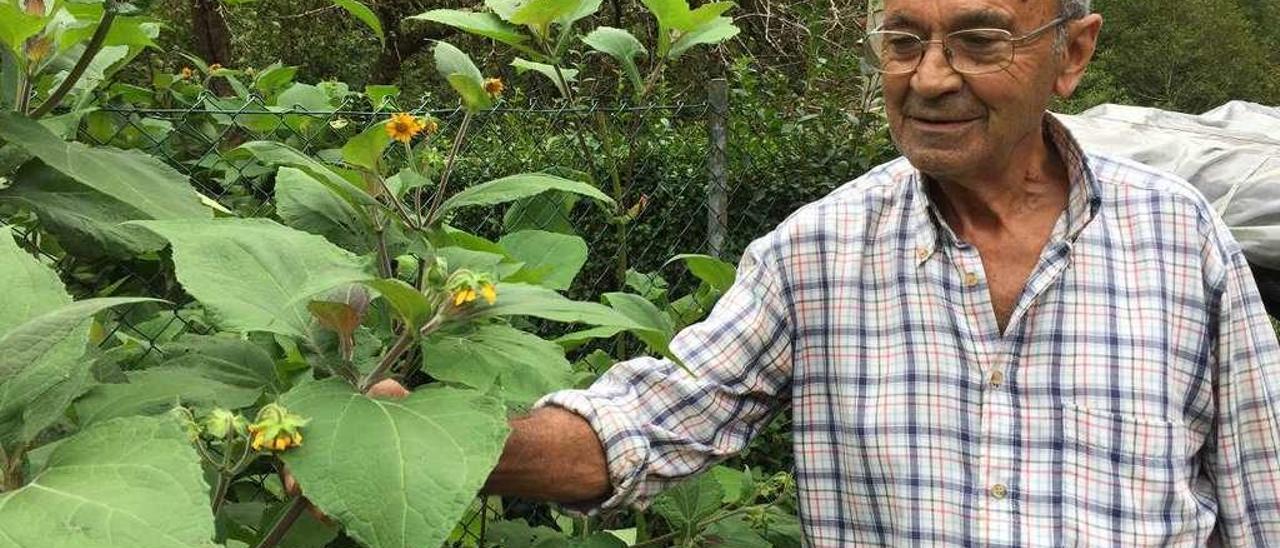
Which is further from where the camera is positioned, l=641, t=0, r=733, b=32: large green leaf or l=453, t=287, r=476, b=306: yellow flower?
l=641, t=0, r=733, b=32: large green leaf

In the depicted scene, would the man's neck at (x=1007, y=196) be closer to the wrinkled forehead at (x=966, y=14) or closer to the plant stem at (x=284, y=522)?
the wrinkled forehead at (x=966, y=14)

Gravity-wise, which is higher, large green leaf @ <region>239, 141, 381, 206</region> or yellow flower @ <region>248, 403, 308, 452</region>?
large green leaf @ <region>239, 141, 381, 206</region>

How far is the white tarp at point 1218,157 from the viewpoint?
3203mm

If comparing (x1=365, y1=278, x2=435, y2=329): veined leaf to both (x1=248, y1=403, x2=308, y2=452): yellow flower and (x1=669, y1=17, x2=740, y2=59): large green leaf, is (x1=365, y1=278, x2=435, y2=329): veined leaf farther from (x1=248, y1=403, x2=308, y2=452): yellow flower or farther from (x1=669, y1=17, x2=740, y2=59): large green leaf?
(x1=669, y1=17, x2=740, y2=59): large green leaf

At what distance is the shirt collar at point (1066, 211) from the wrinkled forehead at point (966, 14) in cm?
27

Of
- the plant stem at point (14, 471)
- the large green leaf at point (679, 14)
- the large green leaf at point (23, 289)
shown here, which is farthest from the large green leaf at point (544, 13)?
the plant stem at point (14, 471)

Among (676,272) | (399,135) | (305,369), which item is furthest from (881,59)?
(676,272)

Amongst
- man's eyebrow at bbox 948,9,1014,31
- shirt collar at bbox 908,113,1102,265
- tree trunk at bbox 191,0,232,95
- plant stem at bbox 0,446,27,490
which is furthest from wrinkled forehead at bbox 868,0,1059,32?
tree trunk at bbox 191,0,232,95

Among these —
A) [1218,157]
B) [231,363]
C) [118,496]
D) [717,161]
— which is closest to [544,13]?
[231,363]

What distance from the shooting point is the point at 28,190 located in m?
1.35

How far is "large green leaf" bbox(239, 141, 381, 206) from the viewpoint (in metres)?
1.27

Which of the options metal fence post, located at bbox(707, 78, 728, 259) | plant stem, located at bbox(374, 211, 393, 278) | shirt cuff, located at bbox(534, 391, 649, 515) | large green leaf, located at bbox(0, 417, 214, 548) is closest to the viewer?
large green leaf, located at bbox(0, 417, 214, 548)

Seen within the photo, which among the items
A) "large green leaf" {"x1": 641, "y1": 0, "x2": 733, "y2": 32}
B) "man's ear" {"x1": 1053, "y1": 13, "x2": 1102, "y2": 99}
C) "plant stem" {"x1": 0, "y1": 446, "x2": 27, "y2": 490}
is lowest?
"plant stem" {"x1": 0, "y1": 446, "x2": 27, "y2": 490}

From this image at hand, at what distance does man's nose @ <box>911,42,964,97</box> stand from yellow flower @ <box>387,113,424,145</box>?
77 cm
